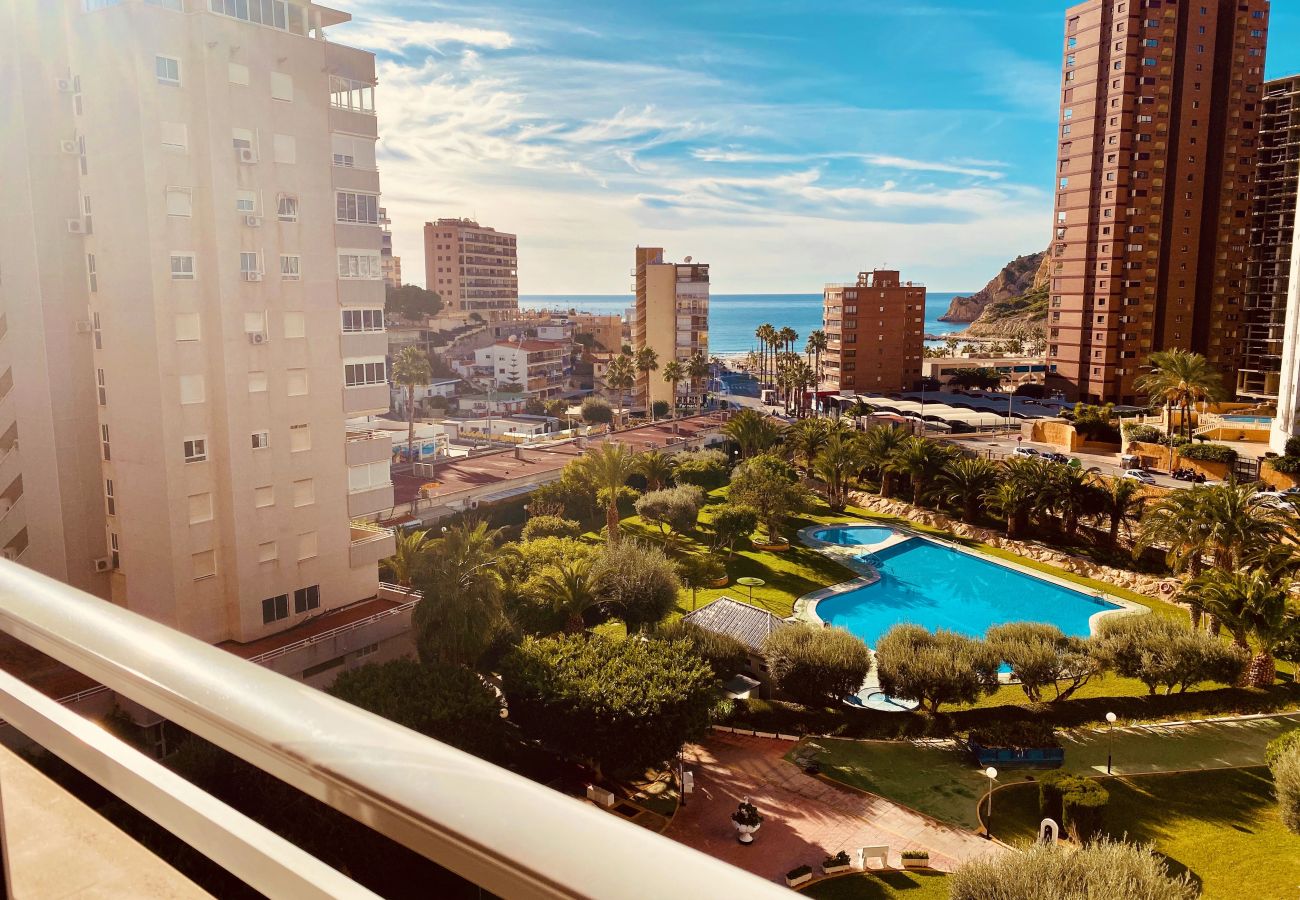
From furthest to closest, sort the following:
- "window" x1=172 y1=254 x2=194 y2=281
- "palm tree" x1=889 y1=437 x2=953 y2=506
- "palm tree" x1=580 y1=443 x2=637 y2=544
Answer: "palm tree" x1=889 y1=437 x2=953 y2=506 → "palm tree" x1=580 y1=443 x2=637 y2=544 → "window" x1=172 y1=254 x2=194 y2=281

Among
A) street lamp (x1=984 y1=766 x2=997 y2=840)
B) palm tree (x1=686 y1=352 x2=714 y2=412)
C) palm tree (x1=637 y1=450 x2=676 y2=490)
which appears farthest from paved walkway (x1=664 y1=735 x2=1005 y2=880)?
palm tree (x1=686 y1=352 x2=714 y2=412)

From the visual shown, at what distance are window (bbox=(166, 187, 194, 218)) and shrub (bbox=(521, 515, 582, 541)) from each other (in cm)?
1728

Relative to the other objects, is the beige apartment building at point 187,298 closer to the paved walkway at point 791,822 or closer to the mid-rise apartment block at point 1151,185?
the paved walkway at point 791,822

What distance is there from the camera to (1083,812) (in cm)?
1748

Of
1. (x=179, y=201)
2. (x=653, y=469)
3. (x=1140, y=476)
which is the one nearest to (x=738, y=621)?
(x=179, y=201)

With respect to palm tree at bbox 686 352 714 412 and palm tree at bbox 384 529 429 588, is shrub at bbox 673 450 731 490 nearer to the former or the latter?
palm tree at bbox 384 529 429 588

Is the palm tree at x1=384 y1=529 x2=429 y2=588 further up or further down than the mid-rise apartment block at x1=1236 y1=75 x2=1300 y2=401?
further down

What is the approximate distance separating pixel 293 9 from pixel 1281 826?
2891 centimetres

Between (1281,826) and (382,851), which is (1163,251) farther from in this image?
(382,851)

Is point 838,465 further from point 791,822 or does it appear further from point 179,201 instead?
point 179,201

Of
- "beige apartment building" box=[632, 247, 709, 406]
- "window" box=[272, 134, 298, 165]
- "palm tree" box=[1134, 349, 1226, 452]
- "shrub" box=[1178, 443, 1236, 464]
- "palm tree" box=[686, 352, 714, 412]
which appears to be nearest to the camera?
"window" box=[272, 134, 298, 165]

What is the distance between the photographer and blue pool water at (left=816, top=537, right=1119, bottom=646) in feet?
106

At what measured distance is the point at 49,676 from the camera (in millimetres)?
19625

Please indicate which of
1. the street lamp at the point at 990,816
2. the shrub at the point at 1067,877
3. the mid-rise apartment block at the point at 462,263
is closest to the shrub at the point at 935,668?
the street lamp at the point at 990,816
